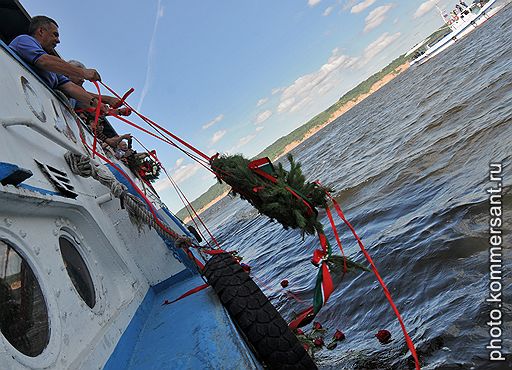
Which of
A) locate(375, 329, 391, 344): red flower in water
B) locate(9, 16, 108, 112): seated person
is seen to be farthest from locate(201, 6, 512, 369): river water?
locate(9, 16, 108, 112): seated person

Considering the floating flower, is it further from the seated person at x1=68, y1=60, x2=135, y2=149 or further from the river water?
the seated person at x1=68, y1=60, x2=135, y2=149

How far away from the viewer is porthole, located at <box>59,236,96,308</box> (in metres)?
2.77

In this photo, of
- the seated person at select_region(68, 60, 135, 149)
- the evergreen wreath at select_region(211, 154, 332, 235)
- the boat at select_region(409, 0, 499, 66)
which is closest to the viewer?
the evergreen wreath at select_region(211, 154, 332, 235)

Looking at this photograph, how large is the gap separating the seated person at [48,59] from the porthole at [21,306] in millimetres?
2087

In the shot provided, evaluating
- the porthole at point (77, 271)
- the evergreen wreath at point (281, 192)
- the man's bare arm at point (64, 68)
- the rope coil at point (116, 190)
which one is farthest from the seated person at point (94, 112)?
the porthole at point (77, 271)

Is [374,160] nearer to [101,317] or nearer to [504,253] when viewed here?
[504,253]

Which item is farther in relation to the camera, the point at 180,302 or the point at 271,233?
the point at 271,233

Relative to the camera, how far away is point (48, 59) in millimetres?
3863

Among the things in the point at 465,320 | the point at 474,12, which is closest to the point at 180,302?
the point at 465,320

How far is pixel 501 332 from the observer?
354 cm

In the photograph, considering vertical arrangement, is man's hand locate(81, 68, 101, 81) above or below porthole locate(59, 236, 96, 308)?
above

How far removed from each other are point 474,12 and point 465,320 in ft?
266

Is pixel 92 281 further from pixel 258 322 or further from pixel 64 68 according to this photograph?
pixel 64 68

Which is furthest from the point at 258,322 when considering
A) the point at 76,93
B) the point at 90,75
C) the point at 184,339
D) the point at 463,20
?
the point at 463,20
